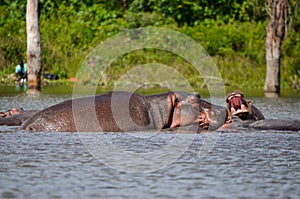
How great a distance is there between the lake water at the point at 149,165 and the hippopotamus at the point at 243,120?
359mm

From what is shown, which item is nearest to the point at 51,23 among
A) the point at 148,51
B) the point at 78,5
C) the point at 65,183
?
the point at 78,5

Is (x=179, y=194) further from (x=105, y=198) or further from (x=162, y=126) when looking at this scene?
(x=162, y=126)

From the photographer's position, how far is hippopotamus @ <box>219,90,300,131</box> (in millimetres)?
10562

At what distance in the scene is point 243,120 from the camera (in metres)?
11.0

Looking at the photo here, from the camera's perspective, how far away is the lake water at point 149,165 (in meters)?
6.16

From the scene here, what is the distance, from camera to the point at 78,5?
3172 centimetres

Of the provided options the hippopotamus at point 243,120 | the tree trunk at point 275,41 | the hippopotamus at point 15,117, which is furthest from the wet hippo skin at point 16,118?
the tree trunk at point 275,41

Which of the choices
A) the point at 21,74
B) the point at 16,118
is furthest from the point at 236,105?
the point at 21,74

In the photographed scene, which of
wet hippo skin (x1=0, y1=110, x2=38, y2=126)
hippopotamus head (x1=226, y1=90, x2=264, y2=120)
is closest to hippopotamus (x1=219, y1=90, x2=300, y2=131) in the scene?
hippopotamus head (x1=226, y1=90, x2=264, y2=120)

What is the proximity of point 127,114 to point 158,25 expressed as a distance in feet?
63.6

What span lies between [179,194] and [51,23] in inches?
955

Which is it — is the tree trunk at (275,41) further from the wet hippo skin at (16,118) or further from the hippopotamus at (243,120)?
the wet hippo skin at (16,118)

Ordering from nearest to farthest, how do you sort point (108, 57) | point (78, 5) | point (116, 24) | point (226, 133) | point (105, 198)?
point (105, 198), point (226, 133), point (108, 57), point (116, 24), point (78, 5)

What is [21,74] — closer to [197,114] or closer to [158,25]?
[158,25]
